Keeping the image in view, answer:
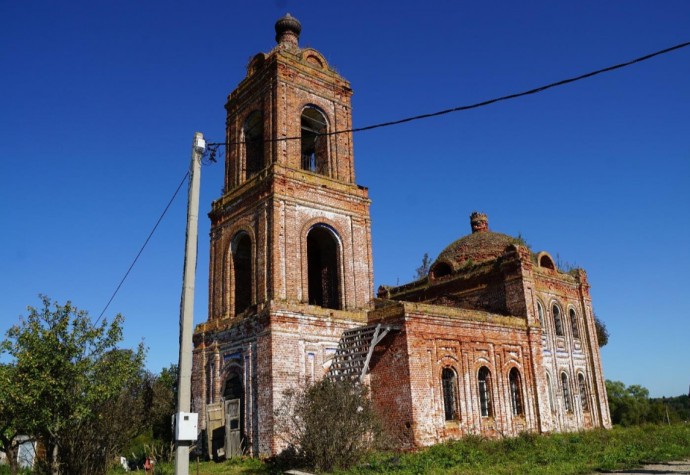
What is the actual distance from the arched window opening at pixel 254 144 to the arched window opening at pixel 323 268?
151 inches

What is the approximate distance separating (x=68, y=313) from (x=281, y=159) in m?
9.19

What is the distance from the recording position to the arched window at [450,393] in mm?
19234

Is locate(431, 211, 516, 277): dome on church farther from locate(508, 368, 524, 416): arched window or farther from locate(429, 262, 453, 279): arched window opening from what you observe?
locate(508, 368, 524, 416): arched window

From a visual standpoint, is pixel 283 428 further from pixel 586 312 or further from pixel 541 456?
pixel 586 312

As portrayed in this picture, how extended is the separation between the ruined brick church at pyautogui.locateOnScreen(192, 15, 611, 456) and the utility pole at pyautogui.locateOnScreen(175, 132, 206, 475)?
366 inches

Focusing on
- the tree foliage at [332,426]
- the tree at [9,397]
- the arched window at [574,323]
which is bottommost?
the tree foliage at [332,426]

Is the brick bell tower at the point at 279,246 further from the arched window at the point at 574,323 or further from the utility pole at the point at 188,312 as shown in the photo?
the arched window at the point at 574,323

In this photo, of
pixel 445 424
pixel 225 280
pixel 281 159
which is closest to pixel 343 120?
pixel 281 159

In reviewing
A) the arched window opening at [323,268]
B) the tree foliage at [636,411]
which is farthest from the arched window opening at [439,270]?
the tree foliage at [636,411]

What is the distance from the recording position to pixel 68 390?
1495cm

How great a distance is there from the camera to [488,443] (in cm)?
1742

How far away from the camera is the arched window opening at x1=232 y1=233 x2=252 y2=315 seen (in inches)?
894

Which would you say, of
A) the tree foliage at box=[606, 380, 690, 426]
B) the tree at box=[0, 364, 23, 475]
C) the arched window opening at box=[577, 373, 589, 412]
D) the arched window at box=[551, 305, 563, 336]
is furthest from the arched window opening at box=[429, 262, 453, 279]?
the tree at box=[0, 364, 23, 475]

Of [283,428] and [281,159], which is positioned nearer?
[283,428]
